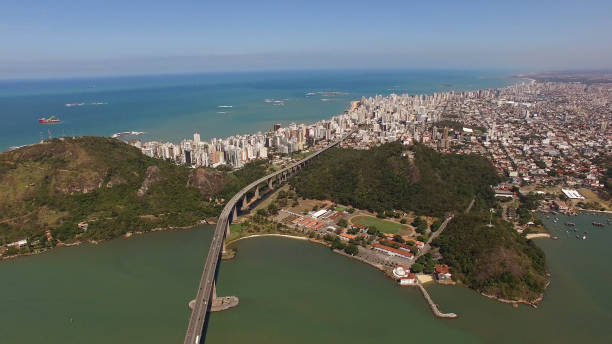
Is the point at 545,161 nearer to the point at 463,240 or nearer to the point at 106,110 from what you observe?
the point at 463,240

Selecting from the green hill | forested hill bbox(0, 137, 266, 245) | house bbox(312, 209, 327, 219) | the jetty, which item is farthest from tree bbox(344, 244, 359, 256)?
forested hill bbox(0, 137, 266, 245)

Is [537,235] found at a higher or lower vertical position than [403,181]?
lower

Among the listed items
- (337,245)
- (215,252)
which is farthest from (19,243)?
(337,245)

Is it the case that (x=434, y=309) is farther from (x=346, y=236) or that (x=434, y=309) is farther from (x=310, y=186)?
(x=310, y=186)

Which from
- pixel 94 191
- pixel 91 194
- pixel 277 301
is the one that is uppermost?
pixel 94 191

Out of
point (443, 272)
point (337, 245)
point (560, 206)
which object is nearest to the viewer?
point (443, 272)

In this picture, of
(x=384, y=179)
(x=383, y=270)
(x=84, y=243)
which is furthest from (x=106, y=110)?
(x=383, y=270)

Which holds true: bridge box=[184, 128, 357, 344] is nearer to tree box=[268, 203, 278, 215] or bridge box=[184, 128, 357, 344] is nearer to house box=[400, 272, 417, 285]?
tree box=[268, 203, 278, 215]
